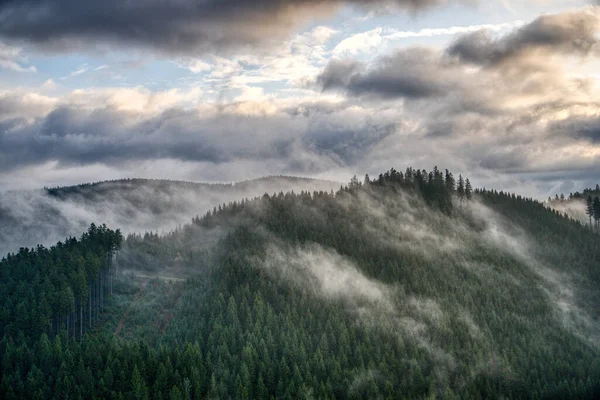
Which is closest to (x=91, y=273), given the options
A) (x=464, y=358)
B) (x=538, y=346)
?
(x=464, y=358)

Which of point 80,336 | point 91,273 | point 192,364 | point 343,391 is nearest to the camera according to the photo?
point 192,364

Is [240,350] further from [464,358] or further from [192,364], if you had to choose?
[464,358]

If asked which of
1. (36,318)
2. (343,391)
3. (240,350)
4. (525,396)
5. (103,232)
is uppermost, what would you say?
(103,232)

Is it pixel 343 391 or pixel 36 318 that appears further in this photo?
pixel 343 391

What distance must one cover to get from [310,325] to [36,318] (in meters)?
86.0

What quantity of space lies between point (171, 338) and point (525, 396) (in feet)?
371

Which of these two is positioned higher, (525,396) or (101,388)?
(101,388)

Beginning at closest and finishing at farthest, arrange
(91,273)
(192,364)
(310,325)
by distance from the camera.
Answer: (192,364), (91,273), (310,325)

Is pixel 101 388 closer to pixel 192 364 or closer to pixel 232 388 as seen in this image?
pixel 192 364

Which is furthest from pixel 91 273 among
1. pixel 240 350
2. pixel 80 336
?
pixel 240 350

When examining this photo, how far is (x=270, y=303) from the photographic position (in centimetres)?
19162

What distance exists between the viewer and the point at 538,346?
634ft

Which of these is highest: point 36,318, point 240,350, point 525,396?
point 36,318

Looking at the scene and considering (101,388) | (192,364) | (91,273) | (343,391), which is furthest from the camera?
(91,273)
